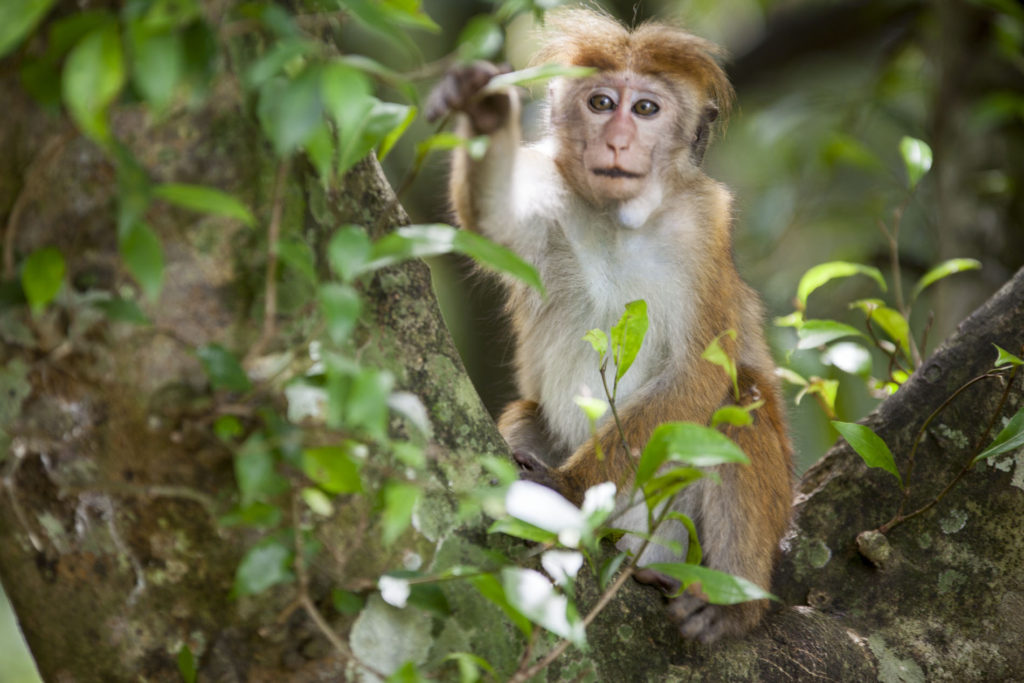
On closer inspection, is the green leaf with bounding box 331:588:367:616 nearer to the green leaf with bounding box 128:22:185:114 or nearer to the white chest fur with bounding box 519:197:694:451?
the green leaf with bounding box 128:22:185:114

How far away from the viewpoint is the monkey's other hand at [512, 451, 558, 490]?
3.86 metres

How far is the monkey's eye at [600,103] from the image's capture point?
176 inches

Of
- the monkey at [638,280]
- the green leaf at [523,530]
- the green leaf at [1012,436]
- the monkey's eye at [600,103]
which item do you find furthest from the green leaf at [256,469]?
the monkey's eye at [600,103]

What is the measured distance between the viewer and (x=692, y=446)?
2201mm

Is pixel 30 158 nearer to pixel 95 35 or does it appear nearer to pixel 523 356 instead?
pixel 95 35

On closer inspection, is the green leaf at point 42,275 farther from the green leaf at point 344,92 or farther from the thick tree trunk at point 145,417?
the green leaf at point 344,92

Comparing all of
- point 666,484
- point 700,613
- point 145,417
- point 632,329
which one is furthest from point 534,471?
point 145,417

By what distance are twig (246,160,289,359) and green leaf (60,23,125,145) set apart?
0.47 meters

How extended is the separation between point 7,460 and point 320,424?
0.72 m

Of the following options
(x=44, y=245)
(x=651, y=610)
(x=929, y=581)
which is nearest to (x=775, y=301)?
(x=929, y=581)

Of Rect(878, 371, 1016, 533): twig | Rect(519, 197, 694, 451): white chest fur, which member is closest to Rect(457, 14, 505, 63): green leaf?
Rect(878, 371, 1016, 533): twig

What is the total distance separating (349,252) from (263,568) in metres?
0.63

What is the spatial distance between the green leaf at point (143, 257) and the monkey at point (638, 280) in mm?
2109

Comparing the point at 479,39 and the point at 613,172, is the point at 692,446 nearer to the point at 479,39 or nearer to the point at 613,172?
the point at 479,39
